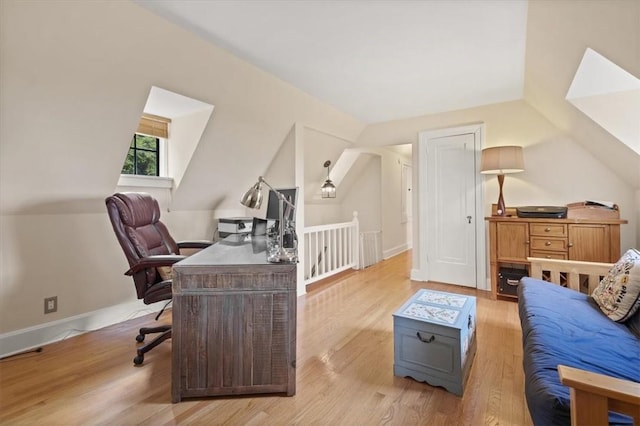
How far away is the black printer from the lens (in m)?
3.00

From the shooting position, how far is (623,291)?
5.42 ft

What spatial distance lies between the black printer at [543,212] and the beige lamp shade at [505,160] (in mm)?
430

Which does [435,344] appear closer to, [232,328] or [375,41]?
[232,328]

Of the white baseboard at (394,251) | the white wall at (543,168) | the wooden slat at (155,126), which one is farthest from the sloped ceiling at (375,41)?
the white baseboard at (394,251)

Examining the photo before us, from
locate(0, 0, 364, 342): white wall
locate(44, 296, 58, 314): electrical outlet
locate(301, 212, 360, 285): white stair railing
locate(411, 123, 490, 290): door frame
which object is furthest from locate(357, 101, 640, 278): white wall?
locate(44, 296, 58, 314): electrical outlet

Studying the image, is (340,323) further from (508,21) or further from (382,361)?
(508,21)

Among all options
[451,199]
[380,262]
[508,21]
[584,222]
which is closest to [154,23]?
[508,21]

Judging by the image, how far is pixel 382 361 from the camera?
6.74ft

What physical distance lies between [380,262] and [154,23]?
4561 millimetres

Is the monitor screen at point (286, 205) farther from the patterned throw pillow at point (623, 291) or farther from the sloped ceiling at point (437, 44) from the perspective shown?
the patterned throw pillow at point (623, 291)

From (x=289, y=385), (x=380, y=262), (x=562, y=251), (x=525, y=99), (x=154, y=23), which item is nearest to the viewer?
(x=289, y=385)

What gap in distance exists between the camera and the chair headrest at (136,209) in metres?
2.16

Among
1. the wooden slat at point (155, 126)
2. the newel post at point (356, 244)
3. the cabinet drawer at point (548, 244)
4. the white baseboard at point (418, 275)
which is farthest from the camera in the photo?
the newel post at point (356, 244)

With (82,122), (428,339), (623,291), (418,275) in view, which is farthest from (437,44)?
(418,275)
